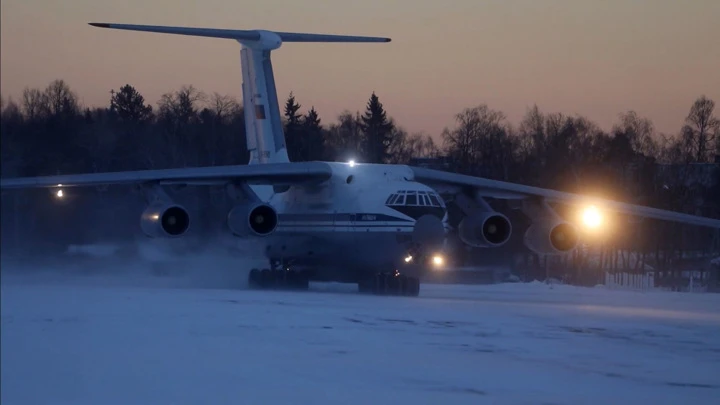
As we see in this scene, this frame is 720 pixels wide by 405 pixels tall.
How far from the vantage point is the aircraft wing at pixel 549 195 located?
18578 millimetres

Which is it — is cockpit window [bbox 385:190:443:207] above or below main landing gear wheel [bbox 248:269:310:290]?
above

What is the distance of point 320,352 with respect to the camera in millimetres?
8914

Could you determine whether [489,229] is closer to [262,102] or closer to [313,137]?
[262,102]

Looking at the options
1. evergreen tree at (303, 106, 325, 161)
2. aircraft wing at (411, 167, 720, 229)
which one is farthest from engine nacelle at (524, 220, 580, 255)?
evergreen tree at (303, 106, 325, 161)

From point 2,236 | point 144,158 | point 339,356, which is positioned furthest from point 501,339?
point 144,158

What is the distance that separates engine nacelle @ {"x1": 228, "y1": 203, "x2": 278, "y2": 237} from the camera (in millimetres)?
17875

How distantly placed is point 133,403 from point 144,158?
10.7 m

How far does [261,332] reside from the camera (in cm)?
977

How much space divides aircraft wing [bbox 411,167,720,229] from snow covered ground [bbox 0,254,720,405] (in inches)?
205

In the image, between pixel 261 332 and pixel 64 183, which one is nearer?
pixel 261 332

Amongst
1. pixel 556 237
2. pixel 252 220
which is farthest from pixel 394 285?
pixel 556 237

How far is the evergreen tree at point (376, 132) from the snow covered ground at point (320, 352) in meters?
25.3

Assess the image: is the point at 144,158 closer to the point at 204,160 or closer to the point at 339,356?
the point at 204,160

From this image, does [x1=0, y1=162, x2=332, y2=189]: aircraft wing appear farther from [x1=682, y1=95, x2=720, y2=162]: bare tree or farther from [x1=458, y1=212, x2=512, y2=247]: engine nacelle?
[x1=682, y1=95, x2=720, y2=162]: bare tree
